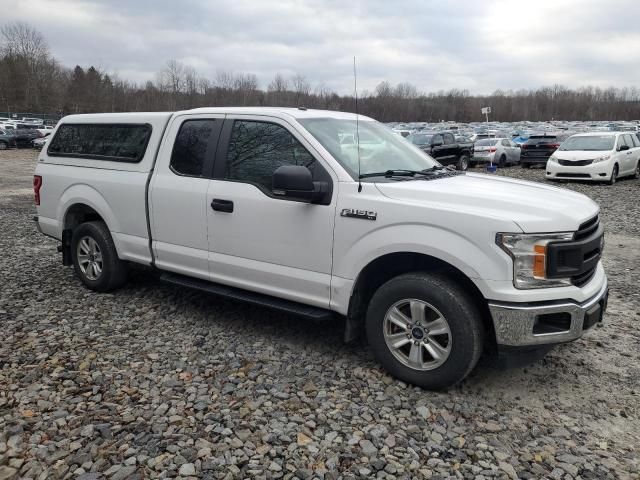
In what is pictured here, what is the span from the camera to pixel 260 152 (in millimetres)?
4387

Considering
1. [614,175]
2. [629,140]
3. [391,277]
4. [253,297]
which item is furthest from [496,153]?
[253,297]

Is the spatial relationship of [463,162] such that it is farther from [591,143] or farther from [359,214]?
[359,214]

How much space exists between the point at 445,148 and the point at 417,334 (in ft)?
60.5

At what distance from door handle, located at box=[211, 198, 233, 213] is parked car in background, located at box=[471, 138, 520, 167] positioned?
19535mm

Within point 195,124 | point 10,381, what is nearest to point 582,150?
point 195,124

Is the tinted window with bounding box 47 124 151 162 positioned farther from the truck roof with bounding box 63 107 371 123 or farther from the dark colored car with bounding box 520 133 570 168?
the dark colored car with bounding box 520 133 570 168

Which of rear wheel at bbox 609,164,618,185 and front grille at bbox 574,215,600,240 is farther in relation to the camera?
rear wheel at bbox 609,164,618,185

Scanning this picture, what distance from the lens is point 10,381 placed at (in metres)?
3.80

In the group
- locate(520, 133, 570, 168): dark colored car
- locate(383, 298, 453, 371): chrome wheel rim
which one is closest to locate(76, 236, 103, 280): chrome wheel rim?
locate(383, 298, 453, 371): chrome wheel rim

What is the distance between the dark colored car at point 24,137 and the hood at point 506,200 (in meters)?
38.1

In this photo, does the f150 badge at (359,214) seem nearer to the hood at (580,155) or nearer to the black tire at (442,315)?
the black tire at (442,315)

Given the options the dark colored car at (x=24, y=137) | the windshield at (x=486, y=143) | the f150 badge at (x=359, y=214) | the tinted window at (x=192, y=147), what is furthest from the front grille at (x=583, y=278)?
the dark colored car at (x=24, y=137)

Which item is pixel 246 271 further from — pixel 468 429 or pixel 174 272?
pixel 468 429

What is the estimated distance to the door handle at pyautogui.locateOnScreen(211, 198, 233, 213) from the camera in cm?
437
